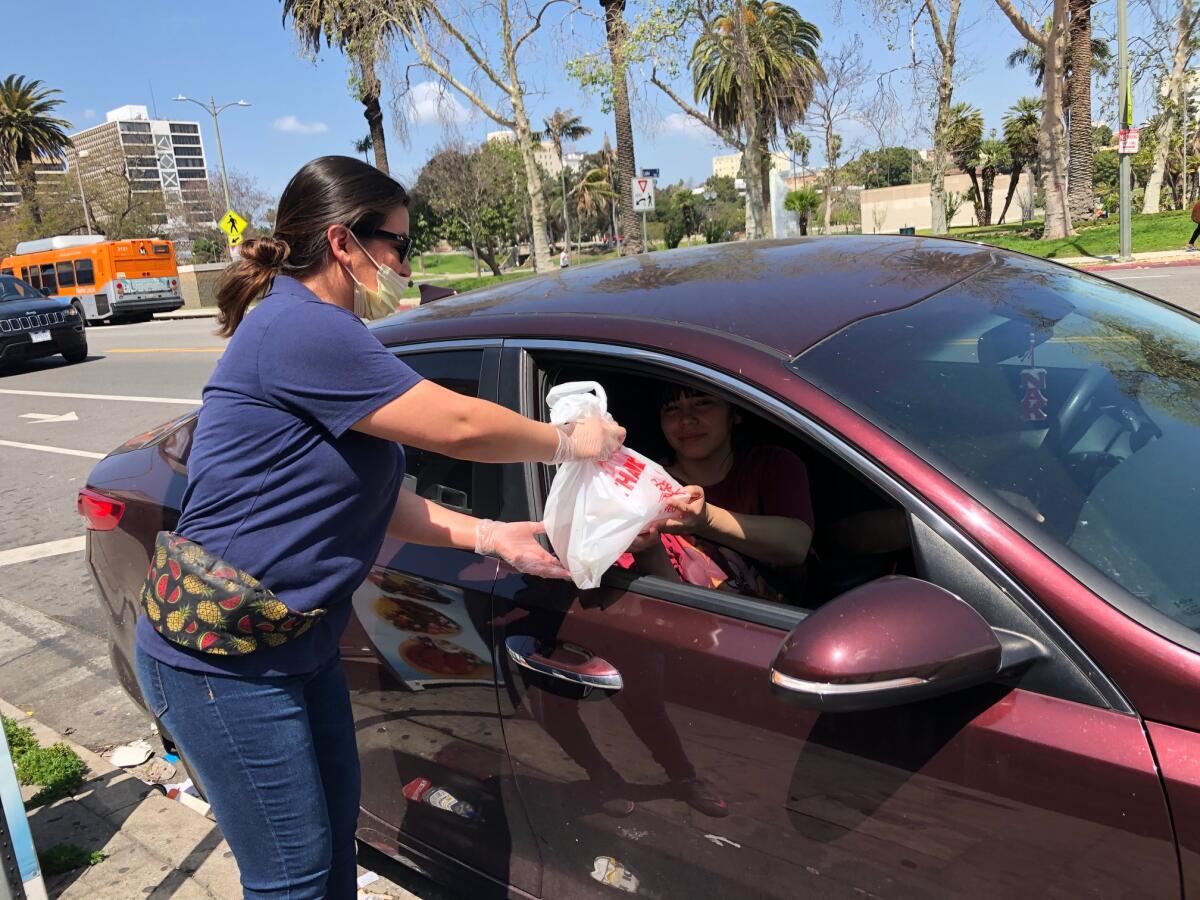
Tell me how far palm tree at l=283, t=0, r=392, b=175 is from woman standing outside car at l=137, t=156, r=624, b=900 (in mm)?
21225

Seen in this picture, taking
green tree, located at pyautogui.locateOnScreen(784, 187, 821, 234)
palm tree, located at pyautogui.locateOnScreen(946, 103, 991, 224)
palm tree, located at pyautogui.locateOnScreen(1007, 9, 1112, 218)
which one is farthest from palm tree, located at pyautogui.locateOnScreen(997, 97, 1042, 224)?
palm tree, located at pyautogui.locateOnScreen(1007, 9, 1112, 218)

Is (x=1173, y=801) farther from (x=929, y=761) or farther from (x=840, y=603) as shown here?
(x=840, y=603)

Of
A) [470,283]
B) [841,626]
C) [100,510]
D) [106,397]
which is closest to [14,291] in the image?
[106,397]

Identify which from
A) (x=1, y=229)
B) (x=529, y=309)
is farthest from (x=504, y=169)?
(x=529, y=309)

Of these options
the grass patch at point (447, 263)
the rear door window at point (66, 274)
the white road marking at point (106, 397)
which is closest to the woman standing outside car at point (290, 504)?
the white road marking at point (106, 397)

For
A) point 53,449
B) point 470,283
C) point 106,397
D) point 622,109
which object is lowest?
point 53,449

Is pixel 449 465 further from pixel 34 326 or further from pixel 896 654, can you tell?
pixel 34 326

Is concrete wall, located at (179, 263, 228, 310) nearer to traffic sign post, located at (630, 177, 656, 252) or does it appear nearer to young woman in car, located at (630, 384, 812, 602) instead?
traffic sign post, located at (630, 177, 656, 252)

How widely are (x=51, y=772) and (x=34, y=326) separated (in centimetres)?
1599

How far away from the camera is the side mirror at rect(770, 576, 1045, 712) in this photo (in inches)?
52.1

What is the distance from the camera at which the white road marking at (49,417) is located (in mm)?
11238

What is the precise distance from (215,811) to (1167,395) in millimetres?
2123

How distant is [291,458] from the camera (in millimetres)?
1633

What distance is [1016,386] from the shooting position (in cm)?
190
